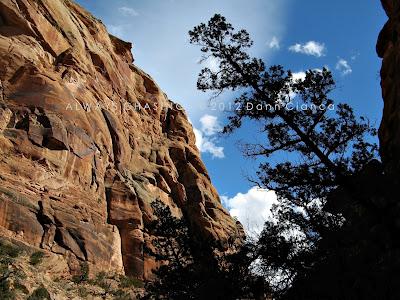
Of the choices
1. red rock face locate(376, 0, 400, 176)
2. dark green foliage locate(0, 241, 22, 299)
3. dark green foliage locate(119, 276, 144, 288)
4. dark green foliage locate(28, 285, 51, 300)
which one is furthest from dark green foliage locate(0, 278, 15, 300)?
red rock face locate(376, 0, 400, 176)

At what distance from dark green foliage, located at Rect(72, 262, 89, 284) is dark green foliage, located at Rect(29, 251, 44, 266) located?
115 inches

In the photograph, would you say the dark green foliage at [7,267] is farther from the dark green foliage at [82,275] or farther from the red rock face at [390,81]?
the red rock face at [390,81]

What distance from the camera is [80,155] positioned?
3469 cm

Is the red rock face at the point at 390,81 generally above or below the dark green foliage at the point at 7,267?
above

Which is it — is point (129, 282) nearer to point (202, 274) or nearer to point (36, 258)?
point (36, 258)

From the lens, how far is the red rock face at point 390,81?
17.7 metres

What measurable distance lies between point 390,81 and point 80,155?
24.9 meters

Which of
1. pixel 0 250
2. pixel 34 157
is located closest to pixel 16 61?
Result: pixel 34 157

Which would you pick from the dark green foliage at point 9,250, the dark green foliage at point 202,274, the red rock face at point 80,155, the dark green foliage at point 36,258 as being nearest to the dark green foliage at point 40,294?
the dark green foliage at point 9,250

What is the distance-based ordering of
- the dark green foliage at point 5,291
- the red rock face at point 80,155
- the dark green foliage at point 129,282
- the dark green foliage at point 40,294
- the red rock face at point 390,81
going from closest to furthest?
1. the red rock face at point 390,81
2. the dark green foliage at point 5,291
3. the dark green foliage at point 40,294
4. the red rock face at point 80,155
5. the dark green foliage at point 129,282

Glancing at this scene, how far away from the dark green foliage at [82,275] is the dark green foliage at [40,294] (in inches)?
219

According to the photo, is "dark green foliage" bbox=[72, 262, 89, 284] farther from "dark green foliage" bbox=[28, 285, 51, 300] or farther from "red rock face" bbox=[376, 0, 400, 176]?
"red rock face" bbox=[376, 0, 400, 176]

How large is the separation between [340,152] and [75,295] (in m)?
18.4

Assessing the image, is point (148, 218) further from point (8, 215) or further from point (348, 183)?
point (348, 183)
